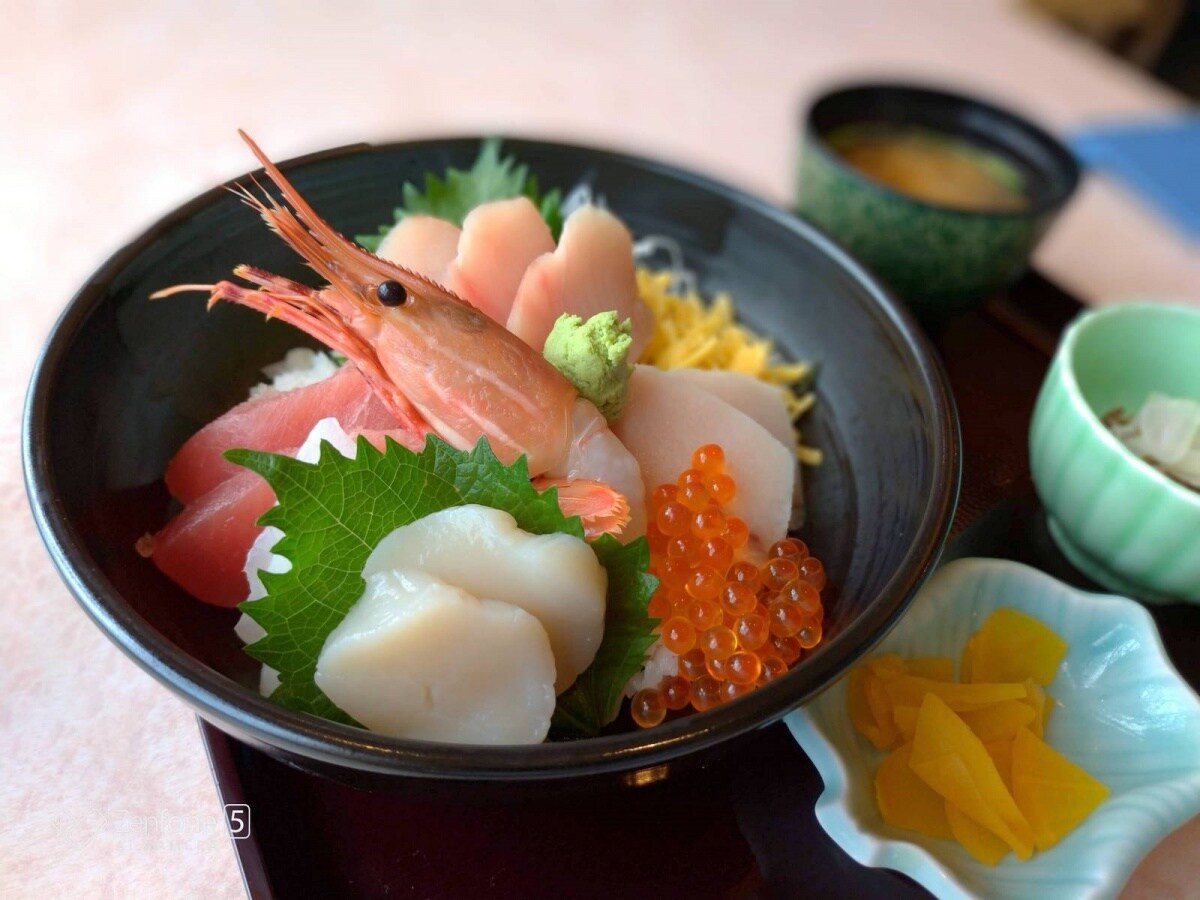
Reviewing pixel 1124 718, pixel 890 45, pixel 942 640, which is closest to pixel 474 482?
pixel 942 640

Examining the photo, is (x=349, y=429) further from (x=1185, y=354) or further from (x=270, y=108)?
(x=270, y=108)

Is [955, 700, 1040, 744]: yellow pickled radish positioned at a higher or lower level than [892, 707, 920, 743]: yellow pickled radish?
higher

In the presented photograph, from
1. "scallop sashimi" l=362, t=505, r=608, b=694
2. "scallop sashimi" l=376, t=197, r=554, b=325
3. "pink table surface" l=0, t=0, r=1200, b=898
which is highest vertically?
"scallop sashimi" l=376, t=197, r=554, b=325

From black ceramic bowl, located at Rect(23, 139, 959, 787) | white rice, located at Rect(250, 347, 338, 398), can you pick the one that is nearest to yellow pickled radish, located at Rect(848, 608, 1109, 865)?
black ceramic bowl, located at Rect(23, 139, 959, 787)

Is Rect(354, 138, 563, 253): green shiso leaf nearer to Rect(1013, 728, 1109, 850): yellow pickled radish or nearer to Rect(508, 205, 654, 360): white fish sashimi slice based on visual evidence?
Rect(508, 205, 654, 360): white fish sashimi slice

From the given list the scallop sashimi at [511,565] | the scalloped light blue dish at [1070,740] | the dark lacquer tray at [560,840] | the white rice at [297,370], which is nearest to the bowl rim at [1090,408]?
the scalloped light blue dish at [1070,740]

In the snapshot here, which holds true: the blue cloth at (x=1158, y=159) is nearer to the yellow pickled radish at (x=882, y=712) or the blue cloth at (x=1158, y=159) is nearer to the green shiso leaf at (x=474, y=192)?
the green shiso leaf at (x=474, y=192)

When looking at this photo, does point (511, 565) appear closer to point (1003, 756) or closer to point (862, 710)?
point (862, 710)
